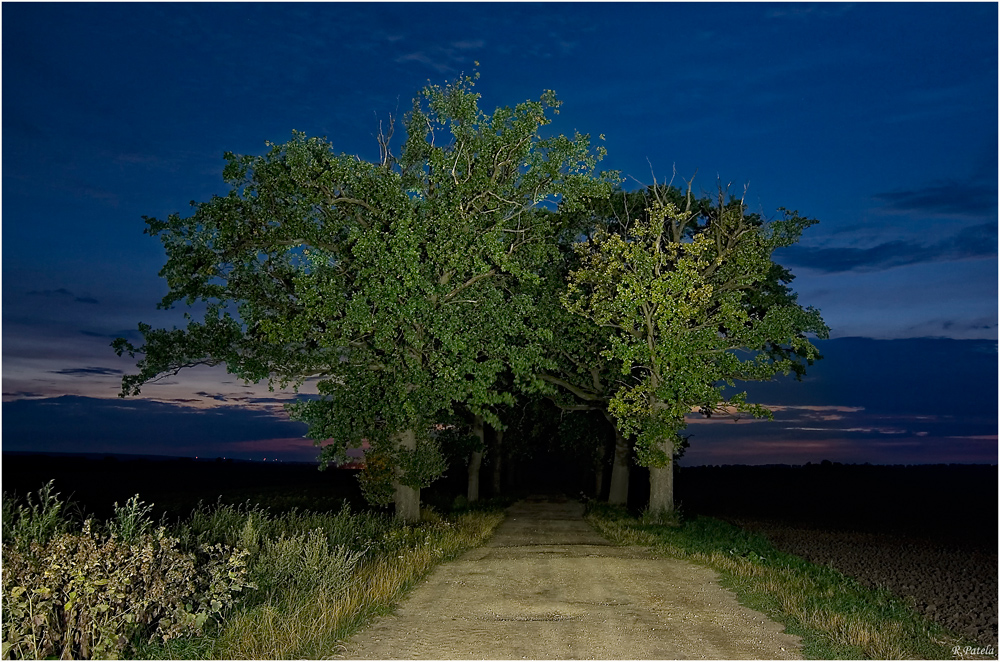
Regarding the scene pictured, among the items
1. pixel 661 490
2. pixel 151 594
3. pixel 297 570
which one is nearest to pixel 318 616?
pixel 151 594

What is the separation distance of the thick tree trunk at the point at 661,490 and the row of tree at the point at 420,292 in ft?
5.93

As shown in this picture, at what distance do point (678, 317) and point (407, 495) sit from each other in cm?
996

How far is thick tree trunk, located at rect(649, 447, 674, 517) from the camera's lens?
24.4 m

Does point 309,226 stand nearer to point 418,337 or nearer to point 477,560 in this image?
point 418,337

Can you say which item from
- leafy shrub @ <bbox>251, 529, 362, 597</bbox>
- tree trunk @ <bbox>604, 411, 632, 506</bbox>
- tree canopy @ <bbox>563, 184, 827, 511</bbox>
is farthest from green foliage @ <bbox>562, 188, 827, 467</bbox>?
leafy shrub @ <bbox>251, 529, 362, 597</bbox>

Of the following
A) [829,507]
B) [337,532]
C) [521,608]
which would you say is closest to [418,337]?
[337,532]

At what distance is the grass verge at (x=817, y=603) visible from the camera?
8416 mm

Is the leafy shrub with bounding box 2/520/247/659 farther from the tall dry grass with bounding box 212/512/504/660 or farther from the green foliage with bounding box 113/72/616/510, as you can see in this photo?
the green foliage with bounding box 113/72/616/510

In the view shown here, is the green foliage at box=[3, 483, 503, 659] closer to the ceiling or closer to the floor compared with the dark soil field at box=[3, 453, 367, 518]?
closer to the ceiling

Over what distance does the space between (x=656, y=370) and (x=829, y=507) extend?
98.9 ft

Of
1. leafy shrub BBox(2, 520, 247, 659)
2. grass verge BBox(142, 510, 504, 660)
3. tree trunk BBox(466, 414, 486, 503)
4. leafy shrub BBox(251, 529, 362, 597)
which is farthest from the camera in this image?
tree trunk BBox(466, 414, 486, 503)

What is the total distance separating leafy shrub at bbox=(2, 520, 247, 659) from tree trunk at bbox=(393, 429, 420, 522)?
556 inches

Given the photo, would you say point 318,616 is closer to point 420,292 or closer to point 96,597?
point 96,597

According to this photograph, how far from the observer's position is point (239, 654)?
7.73 meters
